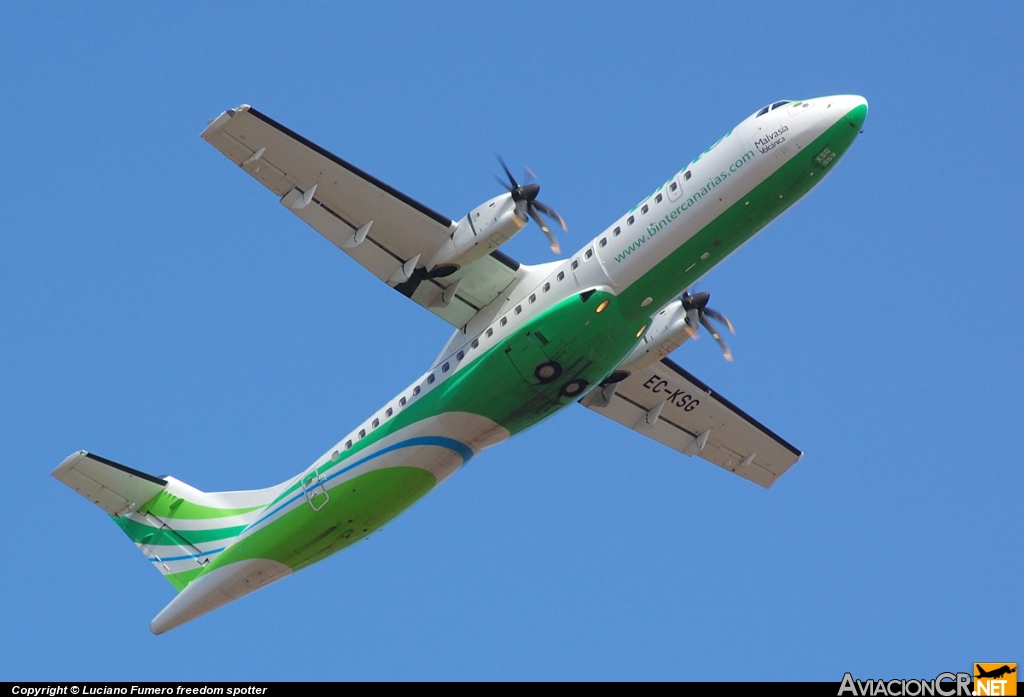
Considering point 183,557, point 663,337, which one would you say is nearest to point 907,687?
A: point 663,337

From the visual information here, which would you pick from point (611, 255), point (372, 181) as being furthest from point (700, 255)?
point (372, 181)

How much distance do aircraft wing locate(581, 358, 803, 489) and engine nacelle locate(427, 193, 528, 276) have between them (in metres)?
4.60

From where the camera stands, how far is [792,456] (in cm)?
2788

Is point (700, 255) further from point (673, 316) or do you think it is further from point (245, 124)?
point (245, 124)

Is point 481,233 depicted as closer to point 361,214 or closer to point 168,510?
point 361,214

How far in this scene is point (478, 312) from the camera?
79.1ft

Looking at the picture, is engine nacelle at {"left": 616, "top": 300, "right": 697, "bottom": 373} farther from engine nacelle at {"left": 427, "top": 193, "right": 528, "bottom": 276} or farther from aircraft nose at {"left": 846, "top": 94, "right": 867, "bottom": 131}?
aircraft nose at {"left": 846, "top": 94, "right": 867, "bottom": 131}

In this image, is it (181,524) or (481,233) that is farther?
(181,524)

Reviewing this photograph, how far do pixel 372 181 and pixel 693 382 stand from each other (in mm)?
8194

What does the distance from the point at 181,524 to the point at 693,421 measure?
11086 millimetres

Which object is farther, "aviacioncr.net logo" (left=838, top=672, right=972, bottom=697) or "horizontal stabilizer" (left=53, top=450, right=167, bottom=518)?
"horizontal stabilizer" (left=53, top=450, right=167, bottom=518)

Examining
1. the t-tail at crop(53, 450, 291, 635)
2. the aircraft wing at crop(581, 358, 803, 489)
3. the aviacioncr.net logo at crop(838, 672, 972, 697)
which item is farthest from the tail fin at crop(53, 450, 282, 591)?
the aviacioncr.net logo at crop(838, 672, 972, 697)

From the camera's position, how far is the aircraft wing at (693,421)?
26516 mm

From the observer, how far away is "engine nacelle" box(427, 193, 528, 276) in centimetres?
2269
